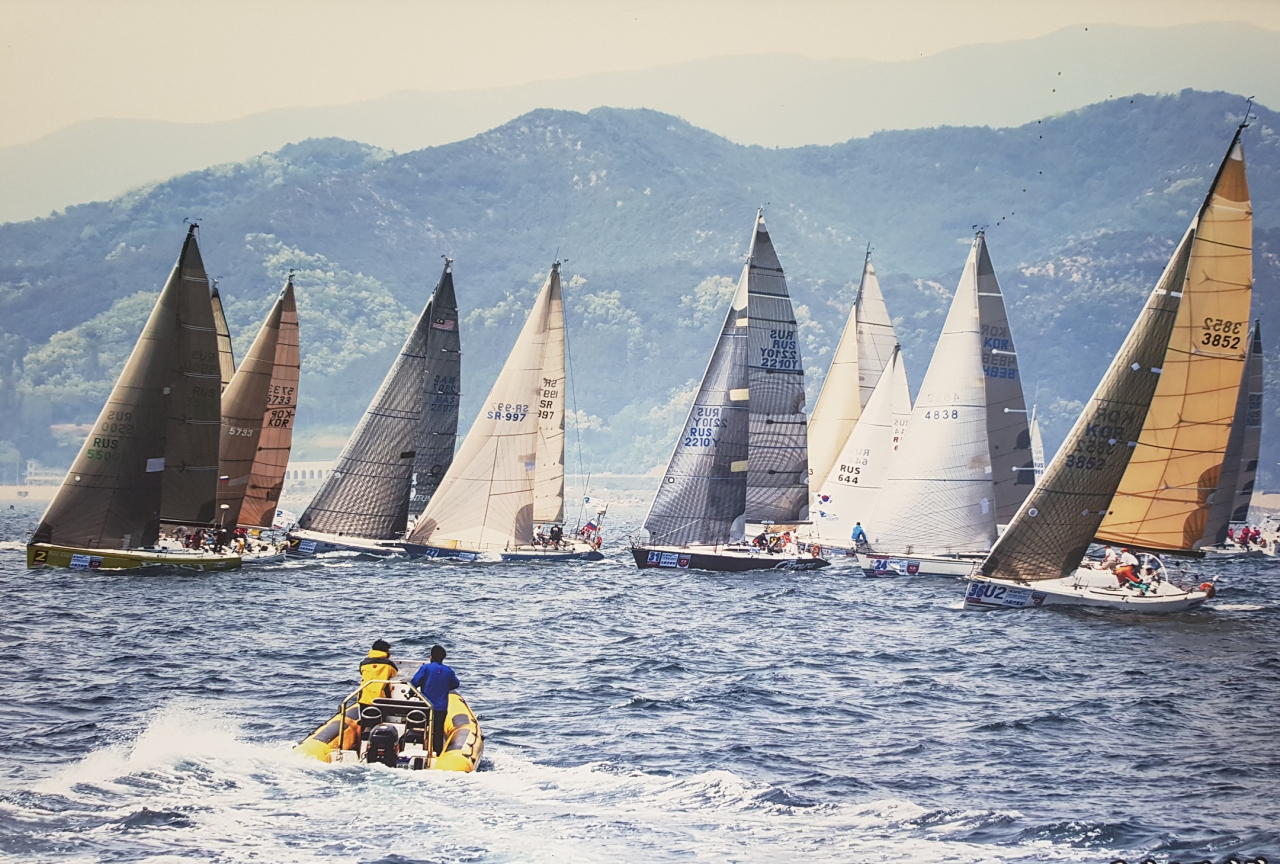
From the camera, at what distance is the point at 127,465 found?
4203 centimetres

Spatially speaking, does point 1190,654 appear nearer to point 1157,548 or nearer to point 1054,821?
point 1157,548

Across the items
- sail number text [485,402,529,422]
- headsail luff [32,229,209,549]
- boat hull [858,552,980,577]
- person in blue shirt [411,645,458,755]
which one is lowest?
person in blue shirt [411,645,458,755]

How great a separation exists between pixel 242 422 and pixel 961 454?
24.9 m

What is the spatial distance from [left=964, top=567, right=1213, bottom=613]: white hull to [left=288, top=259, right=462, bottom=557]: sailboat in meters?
22.1

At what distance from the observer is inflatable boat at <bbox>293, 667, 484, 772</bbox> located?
790 inches

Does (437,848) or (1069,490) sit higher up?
(1069,490)

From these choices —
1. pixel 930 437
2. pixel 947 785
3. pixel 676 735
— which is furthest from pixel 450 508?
pixel 947 785

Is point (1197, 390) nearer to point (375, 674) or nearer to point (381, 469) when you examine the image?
point (375, 674)

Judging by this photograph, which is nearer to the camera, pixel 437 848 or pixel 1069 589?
pixel 437 848

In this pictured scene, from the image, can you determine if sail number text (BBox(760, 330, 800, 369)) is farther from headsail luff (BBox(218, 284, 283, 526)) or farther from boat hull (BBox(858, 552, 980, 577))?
headsail luff (BBox(218, 284, 283, 526))

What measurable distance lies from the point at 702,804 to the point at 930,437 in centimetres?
3333

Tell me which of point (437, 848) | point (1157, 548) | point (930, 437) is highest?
point (930, 437)

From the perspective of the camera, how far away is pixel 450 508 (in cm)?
5309

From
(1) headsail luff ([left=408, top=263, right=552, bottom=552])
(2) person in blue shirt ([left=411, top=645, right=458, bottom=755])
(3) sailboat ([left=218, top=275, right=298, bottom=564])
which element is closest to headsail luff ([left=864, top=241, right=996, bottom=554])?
(1) headsail luff ([left=408, top=263, right=552, bottom=552])
